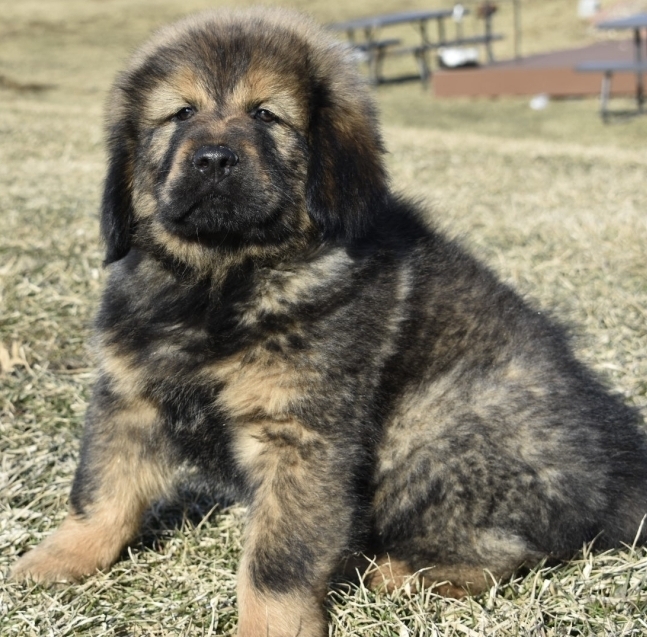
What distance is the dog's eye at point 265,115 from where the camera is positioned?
2.60 meters

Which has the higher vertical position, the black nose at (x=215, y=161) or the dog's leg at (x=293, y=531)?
the black nose at (x=215, y=161)

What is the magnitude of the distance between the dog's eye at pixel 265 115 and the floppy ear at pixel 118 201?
43cm

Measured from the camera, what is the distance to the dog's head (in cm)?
248

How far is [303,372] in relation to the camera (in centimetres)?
232

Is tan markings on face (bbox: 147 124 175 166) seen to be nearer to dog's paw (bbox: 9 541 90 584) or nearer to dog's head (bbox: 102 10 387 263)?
dog's head (bbox: 102 10 387 263)

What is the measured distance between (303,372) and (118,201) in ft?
2.78

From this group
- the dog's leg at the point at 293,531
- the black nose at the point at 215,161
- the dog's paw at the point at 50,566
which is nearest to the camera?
the dog's leg at the point at 293,531

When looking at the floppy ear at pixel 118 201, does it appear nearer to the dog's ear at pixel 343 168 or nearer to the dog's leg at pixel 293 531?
the dog's ear at pixel 343 168

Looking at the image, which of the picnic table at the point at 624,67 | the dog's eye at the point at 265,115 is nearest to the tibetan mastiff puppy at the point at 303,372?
the dog's eye at the point at 265,115

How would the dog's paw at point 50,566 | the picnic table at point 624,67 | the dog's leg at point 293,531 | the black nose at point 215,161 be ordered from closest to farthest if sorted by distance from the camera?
the dog's leg at point 293,531 < the black nose at point 215,161 < the dog's paw at point 50,566 < the picnic table at point 624,67

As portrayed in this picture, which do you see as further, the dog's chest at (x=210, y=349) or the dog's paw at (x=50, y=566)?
the dog's paw at (x=50, y=566)

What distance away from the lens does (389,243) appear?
2.70m

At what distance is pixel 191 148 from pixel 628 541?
1751mm

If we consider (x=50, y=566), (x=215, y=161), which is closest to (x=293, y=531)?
(x=50, y=566)
